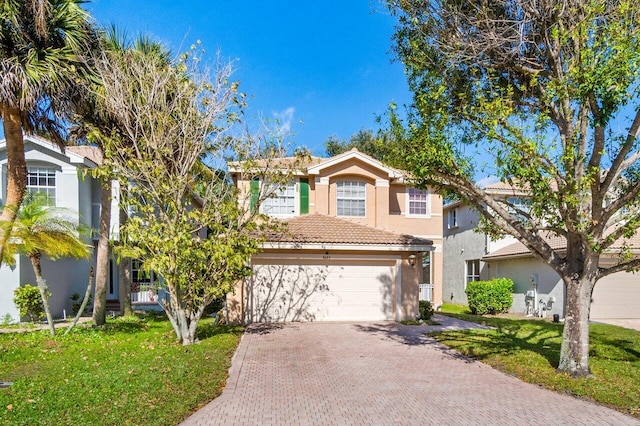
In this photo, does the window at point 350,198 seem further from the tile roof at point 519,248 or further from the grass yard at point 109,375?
the grass yard at point 109,375

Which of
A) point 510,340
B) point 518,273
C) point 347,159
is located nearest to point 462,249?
point 518,273

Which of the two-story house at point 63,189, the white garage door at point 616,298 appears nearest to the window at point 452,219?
the white garage door at point 616,298

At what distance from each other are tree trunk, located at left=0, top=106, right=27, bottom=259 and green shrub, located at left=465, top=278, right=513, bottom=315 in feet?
61.9

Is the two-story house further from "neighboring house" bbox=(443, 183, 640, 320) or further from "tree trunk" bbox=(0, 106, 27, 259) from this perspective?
"neighboring house" bbox=(443, 183, 640, 320)

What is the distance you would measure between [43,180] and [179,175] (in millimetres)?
10616

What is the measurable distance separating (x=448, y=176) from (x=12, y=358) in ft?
34.1

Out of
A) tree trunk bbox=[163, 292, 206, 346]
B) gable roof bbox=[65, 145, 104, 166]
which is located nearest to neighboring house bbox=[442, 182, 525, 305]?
tree trunk bbox=[163, 292, 206, 346]

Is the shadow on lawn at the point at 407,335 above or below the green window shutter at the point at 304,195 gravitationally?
below

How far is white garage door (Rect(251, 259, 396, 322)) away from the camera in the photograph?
576 inches

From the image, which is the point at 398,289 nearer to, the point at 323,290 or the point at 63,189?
the point at 323,290

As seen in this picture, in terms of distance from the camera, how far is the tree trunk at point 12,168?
10797 millimetres

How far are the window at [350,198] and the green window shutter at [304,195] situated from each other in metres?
1.38

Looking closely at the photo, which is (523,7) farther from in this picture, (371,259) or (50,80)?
(50,80)

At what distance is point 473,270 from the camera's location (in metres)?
23.9
